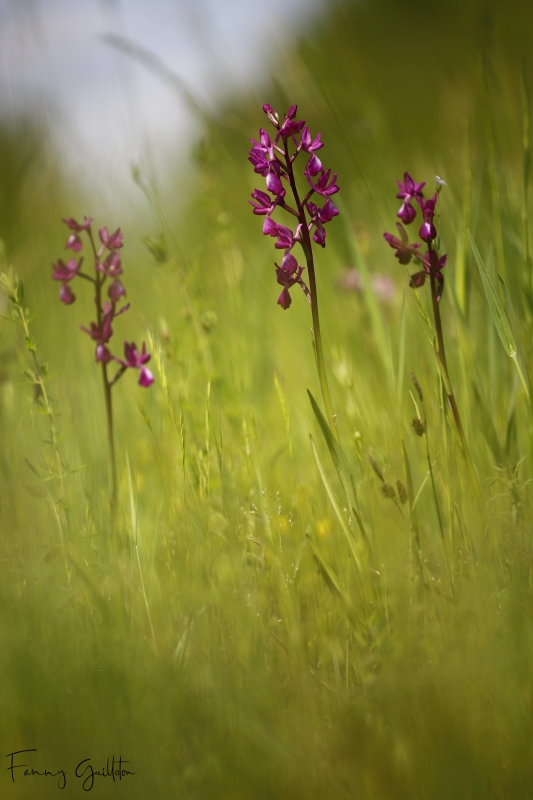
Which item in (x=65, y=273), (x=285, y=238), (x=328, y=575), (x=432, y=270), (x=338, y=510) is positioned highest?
(x=65, y=273)

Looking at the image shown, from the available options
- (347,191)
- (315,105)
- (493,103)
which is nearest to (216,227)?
(315,105)

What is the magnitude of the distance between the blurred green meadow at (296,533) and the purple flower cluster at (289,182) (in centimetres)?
18

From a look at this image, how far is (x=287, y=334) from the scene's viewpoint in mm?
2391

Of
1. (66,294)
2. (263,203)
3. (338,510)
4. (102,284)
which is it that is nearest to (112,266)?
(102,284)

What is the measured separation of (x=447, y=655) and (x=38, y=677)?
0.70m

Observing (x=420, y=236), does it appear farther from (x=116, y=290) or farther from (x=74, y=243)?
(x=74, y=243)

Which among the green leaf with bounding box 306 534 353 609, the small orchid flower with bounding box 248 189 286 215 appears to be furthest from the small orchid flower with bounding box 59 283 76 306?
the green leaf with bounding box 306 534 353 609

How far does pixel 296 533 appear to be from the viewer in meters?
1.40

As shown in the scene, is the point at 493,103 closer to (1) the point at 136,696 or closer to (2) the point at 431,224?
(2) the point at 431,224

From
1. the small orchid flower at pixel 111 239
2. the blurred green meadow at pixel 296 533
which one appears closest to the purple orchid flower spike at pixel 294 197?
the blurred green meadow at pixel 296 533

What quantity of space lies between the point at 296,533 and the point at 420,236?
0.75m

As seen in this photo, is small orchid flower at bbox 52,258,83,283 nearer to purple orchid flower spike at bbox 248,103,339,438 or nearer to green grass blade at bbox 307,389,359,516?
purple orchid flower spike at bbox 248,103,339,438

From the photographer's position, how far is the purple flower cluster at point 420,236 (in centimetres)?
135

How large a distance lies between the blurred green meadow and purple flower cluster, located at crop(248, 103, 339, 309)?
0.58ft
